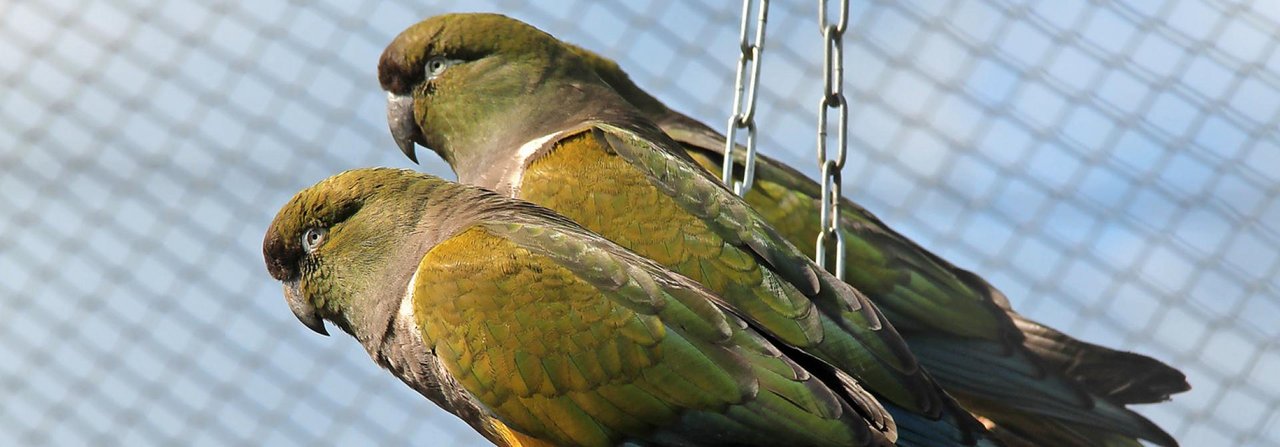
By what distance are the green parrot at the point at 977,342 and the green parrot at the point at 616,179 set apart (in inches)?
7.4

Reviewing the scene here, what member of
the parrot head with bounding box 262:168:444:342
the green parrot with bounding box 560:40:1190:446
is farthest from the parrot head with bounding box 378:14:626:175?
the parrot head with bounding box 262:168:444:342

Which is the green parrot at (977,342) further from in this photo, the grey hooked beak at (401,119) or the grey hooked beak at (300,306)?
the grey hooked beak at (300,306)

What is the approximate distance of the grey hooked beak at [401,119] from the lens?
2836mm

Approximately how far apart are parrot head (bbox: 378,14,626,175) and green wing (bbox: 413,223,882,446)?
86cm

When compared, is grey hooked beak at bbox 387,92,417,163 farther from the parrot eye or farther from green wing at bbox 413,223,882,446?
green wing at bbox 413,223,882,446

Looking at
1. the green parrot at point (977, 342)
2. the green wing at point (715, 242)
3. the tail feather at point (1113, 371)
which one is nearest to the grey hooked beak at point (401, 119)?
the green parrot at point (977, 342)

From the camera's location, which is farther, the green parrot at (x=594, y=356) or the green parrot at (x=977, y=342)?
the green parrot at (x=977, y=342)

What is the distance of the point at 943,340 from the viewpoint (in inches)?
102

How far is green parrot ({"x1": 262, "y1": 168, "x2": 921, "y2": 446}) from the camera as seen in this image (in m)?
1.78

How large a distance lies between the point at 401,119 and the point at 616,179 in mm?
698

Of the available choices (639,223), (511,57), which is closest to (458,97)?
(511,57)

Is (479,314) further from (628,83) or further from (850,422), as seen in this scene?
(628,83)

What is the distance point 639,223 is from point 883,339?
0.42 meters

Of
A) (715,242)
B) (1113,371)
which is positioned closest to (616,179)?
(715,242)
